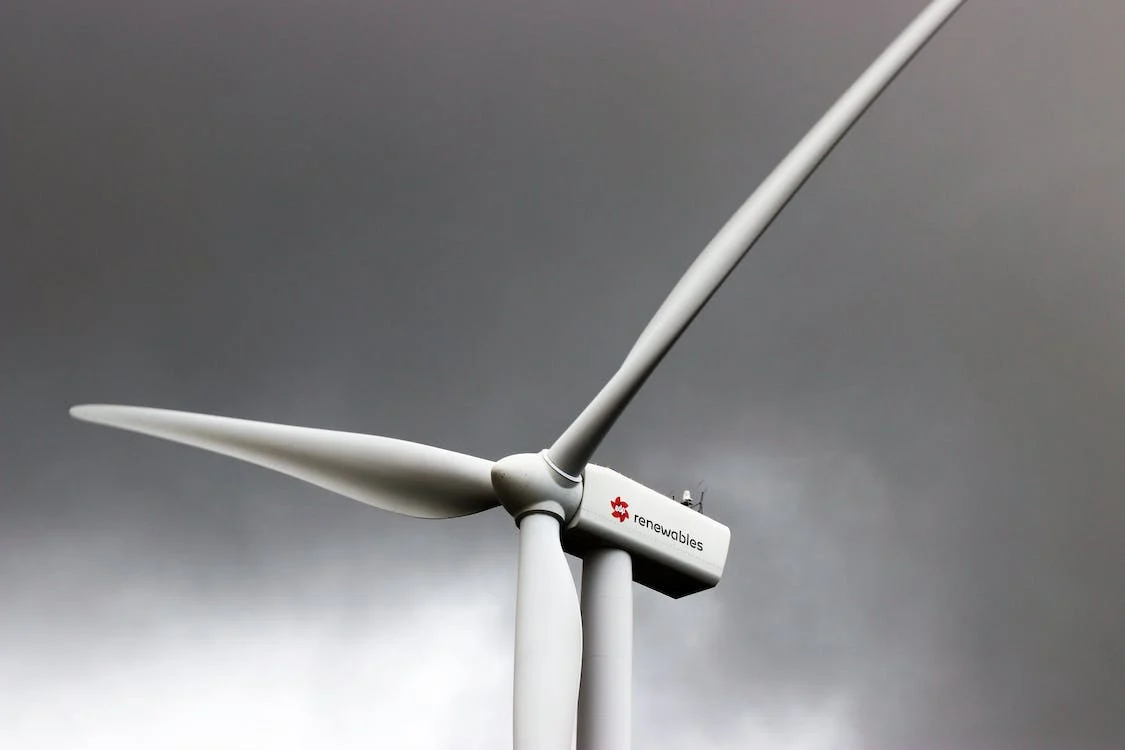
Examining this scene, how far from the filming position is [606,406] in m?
13.7

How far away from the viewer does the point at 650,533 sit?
50.2 feet

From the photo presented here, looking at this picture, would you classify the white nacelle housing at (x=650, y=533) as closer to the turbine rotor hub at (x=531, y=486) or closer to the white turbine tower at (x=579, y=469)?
the white turbine tower at (x=579, y=469)

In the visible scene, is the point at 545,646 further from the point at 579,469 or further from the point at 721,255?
the point at 721,255

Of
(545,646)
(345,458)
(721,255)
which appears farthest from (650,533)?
(345,458)

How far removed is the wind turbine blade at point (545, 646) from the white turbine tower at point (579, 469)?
1.1 inches

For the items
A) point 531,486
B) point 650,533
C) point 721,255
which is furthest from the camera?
point 650,533

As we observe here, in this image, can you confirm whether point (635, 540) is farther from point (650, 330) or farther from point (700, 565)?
point (650, 330)

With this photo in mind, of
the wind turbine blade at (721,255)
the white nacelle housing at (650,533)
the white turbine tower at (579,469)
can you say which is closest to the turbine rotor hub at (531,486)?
the white turbine tower at (579,469)

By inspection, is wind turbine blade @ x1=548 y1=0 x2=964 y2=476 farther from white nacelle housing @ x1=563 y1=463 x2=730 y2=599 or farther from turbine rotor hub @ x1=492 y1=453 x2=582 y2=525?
white nacelle housing @ x1=563 y1=463 x2=730 y2=599

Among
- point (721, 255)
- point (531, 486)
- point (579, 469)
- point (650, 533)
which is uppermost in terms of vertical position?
point (721, 255)

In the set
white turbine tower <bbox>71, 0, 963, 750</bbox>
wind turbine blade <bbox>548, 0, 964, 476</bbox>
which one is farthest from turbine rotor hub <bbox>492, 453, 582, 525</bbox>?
wind turbine blade <bbox>548, 0, 964, 476</bbox>

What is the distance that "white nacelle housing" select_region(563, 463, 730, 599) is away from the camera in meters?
14.6

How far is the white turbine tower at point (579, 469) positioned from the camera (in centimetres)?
1381

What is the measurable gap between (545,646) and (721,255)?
16.6 ft
